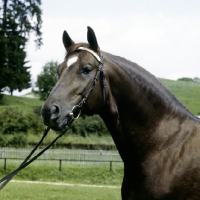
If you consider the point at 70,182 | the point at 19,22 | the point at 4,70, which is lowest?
the point at 70,182

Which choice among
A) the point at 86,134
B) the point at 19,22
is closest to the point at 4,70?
the point at 19,22

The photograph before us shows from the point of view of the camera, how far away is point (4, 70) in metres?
52.1

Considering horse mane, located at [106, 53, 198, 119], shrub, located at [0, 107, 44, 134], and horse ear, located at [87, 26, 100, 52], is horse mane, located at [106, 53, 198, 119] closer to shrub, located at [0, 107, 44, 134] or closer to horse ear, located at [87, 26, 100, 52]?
horse ear, located at [87, 26, 100, 52]

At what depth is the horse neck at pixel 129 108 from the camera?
4664 millimetres

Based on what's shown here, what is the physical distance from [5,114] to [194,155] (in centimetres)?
3923

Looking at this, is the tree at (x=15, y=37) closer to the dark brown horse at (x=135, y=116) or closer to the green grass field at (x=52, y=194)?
the green grass field at (x=52, y=194)

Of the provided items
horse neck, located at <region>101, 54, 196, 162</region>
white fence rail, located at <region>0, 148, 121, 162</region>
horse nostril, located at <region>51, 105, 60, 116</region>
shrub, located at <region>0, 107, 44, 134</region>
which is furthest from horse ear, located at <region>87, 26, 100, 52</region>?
shrub, located at <region>0, 107, 44, 134</region>

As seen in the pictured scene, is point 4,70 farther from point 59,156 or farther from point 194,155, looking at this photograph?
point 194,155

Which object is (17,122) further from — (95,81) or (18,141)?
(95,81)

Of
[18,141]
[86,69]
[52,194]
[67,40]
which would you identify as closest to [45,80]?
[18,141]

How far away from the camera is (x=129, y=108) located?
15.4ft

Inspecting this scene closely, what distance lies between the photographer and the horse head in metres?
4.27

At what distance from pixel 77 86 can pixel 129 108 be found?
2.07ft

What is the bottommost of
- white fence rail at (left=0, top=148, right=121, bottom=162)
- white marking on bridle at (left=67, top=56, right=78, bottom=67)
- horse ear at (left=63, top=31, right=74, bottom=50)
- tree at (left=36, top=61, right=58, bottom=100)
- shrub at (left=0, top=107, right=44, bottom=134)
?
white fence rail at (left=0, top=148, right=121, bottom=162)
